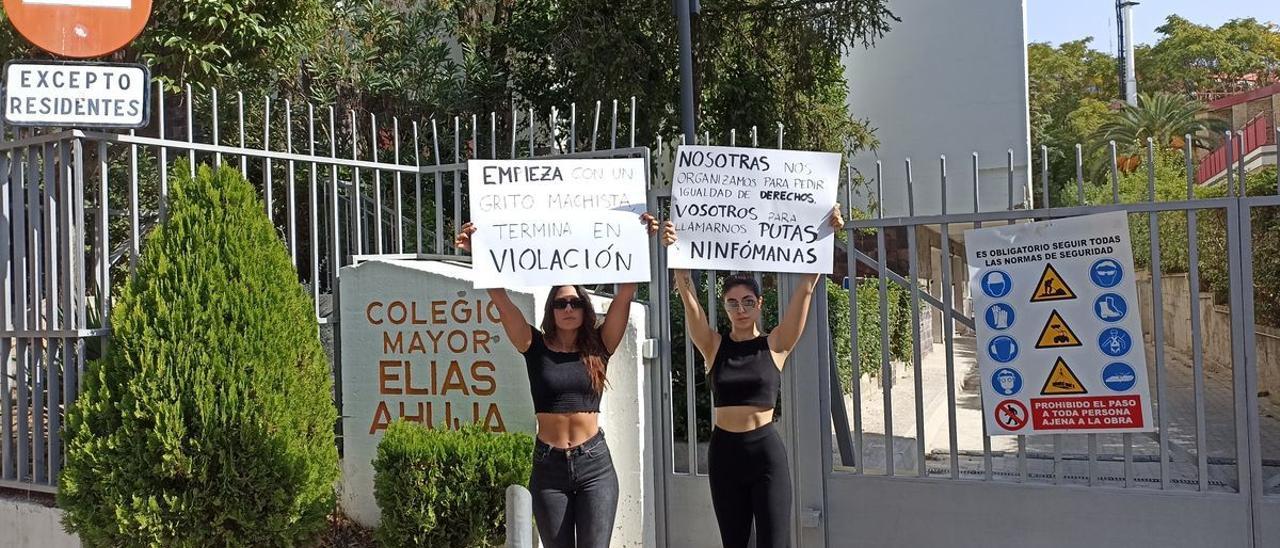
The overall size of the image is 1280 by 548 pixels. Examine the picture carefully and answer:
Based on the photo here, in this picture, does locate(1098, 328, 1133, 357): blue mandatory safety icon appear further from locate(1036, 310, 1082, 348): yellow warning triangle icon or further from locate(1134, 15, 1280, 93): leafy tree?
locate(1134, 15, 1280, 93): leafy tree

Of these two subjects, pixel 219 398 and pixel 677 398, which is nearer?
pixel 219 398

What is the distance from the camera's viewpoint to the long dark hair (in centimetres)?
502

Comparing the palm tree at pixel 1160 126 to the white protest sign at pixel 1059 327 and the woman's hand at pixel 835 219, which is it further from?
the woman's hand at pixel 835 219

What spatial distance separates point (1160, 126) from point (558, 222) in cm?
4537

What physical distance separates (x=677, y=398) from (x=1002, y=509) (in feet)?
10.3

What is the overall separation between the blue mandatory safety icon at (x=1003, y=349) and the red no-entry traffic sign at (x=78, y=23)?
481 cm

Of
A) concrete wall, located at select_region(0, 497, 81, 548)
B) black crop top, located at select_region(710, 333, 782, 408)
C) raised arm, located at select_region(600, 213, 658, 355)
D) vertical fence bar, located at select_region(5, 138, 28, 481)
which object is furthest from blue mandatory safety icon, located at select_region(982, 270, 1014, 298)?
vertical fence bar, located at select_region(5, 138, 28, 481)

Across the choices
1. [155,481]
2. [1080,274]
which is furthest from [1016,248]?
[155,481]

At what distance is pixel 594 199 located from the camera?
533 cm

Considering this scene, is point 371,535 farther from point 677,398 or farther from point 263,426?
point 677,398

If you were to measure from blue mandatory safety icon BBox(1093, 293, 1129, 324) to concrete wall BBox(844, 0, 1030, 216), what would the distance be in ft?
46.2

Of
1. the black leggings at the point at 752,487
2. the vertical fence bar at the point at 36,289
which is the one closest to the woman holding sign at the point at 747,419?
the black leggings at the point at 752,487

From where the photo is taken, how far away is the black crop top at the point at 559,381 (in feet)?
16.1

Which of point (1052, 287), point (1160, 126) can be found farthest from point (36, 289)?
point (1160, 126)
